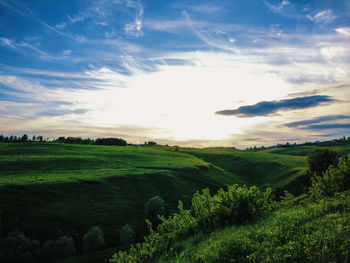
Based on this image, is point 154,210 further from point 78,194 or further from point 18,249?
point 18,249

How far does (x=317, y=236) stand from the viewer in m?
4.79

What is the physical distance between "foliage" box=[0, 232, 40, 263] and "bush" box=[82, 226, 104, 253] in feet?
22.5

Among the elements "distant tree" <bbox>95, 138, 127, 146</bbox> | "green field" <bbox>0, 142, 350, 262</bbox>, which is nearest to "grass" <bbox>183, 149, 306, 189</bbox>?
"green field" <bbox>0, 142, 350, 262</bbox>

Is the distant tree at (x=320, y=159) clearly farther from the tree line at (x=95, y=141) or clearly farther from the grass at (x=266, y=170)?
the tree line at (x=95, y=141)

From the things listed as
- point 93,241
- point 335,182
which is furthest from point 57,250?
point 335,182

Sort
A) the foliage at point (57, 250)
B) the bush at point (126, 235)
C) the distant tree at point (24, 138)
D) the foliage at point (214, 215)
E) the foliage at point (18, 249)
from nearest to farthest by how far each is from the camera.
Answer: the foliage at point (214, 215)
the foliage at point (18, 249)
the foliage at point (57, 250)
the bush at point (126, 235)
the distant tree at point (24, 138)

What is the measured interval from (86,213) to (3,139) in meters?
139

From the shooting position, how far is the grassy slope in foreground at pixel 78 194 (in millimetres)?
40406

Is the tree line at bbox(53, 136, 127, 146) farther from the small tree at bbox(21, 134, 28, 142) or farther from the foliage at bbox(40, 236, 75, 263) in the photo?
the foliage at bbox(40, 236, 75, 263)

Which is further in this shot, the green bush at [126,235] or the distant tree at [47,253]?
the green bush at [126,235]

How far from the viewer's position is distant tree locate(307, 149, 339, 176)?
64.1 meters

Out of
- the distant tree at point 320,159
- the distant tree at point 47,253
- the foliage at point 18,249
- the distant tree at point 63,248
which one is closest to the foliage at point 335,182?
the distant tree at point 63,248

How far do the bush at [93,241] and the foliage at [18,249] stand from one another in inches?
270

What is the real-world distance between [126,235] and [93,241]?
5325mm
